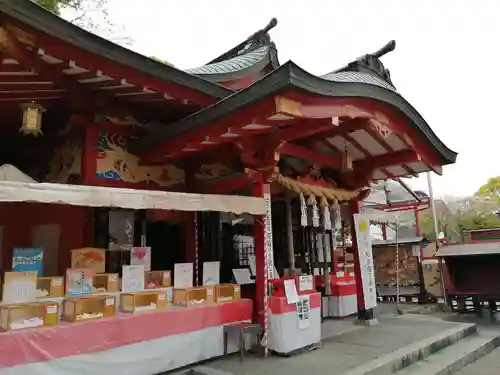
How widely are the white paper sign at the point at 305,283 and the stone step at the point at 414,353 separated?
4.20 feet

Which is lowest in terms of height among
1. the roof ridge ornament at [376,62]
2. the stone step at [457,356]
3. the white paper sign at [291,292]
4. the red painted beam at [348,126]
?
the stone step at [457,356]

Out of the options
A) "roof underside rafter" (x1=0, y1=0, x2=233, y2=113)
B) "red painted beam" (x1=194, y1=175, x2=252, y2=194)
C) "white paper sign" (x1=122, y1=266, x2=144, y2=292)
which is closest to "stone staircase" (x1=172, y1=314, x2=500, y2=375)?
"white paper sign" (x1=122, y1=266, x2=144, y2=292)

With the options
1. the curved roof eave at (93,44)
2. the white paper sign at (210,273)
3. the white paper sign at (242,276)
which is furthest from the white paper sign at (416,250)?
the curved roof eave at (93,44)

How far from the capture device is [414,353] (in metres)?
5.71

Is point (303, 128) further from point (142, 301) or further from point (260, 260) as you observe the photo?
point (142, 301)

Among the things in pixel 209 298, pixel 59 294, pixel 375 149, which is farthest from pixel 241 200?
pixel 375 149

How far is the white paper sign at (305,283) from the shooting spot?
5781mm

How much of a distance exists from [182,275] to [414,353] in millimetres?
3461

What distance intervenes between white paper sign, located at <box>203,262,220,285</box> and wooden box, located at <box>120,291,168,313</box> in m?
0.81

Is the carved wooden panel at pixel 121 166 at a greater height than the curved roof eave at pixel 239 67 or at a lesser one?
lesser

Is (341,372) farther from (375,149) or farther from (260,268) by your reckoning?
(375,149)

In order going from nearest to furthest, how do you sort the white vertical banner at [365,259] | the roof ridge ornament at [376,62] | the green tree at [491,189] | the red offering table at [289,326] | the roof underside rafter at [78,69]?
the roof underside rafter at [78,69] < the red offering table at [289,326] < the roof ridge ornament at [376,62] < the white vertical banner at [365,259] < the green tree at [491,189]

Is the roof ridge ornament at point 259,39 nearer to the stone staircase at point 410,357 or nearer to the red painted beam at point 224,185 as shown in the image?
the red painted beam at point 224,185

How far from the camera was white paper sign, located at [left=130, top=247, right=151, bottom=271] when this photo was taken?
17.9 ft
